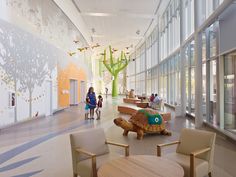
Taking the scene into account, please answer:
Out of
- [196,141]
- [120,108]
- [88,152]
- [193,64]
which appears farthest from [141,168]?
[120,108]

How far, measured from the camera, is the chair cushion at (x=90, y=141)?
3.06 meters

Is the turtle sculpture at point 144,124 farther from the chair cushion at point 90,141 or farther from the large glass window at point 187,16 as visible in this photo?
the large glass window at point 187,16

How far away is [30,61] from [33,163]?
21.5 feet

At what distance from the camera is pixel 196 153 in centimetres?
273

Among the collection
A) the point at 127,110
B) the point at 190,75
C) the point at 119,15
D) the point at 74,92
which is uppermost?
the point at 119,15

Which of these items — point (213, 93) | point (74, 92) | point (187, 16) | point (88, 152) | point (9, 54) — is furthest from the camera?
point (74, 92)

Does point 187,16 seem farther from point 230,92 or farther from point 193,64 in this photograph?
point 230,92

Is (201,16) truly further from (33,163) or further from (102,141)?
(33,163)

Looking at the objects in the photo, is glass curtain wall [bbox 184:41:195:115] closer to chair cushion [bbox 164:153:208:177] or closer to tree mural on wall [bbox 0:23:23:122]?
chair cushion [bbox 164:153:208:177]

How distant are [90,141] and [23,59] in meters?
7.13

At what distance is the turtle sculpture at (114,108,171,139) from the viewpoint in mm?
6230

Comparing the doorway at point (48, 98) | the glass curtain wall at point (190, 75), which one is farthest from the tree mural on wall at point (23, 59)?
the glass curtain wall at point (190, 75)

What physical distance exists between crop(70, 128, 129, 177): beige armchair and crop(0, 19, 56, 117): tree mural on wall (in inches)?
231

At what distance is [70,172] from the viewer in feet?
11.8
